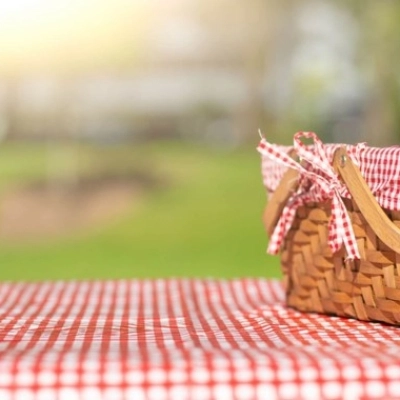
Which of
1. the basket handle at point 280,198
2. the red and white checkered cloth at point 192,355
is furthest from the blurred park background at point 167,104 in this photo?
the red and white checkered cloth at point 192,355

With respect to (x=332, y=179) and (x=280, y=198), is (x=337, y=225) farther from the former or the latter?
(x=280, y=198)

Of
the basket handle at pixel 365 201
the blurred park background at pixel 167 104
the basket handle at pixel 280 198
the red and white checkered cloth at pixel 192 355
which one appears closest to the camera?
the red and white checkered cloth at pixel 192 355

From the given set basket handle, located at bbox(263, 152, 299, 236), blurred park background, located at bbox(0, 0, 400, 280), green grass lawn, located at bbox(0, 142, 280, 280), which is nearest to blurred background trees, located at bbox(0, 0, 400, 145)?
blurred park background, located at bbox(0, 0, 400, 280)

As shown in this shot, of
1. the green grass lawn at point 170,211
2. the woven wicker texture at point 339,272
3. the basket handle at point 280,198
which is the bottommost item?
the green grass lawn at point 170,211

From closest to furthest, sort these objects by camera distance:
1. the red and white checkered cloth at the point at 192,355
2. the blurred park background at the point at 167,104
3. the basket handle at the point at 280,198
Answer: the red and white checkered cloth at the point at 192,355
the basket handle at the point at 280,198
the blurred park background at the point at 167,104

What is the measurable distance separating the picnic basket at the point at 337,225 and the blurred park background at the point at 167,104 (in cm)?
590

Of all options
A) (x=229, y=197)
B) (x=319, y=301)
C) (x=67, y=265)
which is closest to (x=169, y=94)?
(x=229, y=197)

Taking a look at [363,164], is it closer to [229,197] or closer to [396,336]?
[396,336]

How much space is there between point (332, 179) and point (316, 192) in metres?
0.04

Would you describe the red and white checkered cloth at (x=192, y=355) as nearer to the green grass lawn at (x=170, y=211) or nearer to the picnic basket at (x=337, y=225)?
the picnic basket at (x=337, y=225)

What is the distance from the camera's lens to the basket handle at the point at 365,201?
1.09 metres

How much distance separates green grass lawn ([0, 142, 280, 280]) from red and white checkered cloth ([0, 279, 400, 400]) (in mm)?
5542

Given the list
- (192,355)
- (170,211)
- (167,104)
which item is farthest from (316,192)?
(170,211)

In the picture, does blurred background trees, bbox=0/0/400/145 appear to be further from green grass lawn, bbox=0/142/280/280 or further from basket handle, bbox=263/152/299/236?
basket handle, bbox=263/152/299/236
